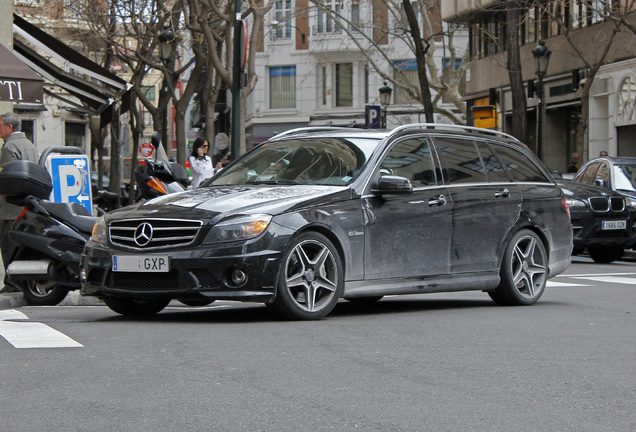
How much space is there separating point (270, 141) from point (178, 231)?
2.08 m

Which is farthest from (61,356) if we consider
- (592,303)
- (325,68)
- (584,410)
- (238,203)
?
(325,68)

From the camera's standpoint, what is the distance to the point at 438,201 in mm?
9750

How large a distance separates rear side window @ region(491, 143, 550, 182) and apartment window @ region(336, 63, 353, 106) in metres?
52.2

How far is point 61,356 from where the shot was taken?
6.54m

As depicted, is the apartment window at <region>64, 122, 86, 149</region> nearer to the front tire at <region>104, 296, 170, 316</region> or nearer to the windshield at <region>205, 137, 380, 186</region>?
the windshield at <region>205, 137, 380, 186</region>

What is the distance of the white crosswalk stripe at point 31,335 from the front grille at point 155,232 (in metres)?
0.89

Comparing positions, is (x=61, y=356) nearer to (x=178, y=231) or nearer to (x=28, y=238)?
(x=178, y=231)

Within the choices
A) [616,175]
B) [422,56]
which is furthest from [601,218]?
[422,56]

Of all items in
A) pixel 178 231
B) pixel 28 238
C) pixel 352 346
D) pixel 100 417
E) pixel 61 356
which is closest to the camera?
pixel 100 417

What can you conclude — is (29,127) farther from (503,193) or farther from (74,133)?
(503,193)

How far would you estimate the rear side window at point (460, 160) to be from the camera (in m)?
10.1

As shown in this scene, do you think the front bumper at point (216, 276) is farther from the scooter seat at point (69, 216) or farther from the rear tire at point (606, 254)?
the rear tire at point (606, 254)

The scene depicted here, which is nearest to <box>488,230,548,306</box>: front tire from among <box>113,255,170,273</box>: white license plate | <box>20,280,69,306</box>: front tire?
<box>113,255,170,273</box>: white license plate

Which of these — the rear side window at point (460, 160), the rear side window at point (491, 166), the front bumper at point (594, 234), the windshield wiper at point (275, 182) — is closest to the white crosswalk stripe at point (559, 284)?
the rear side window at point (491, 166)
